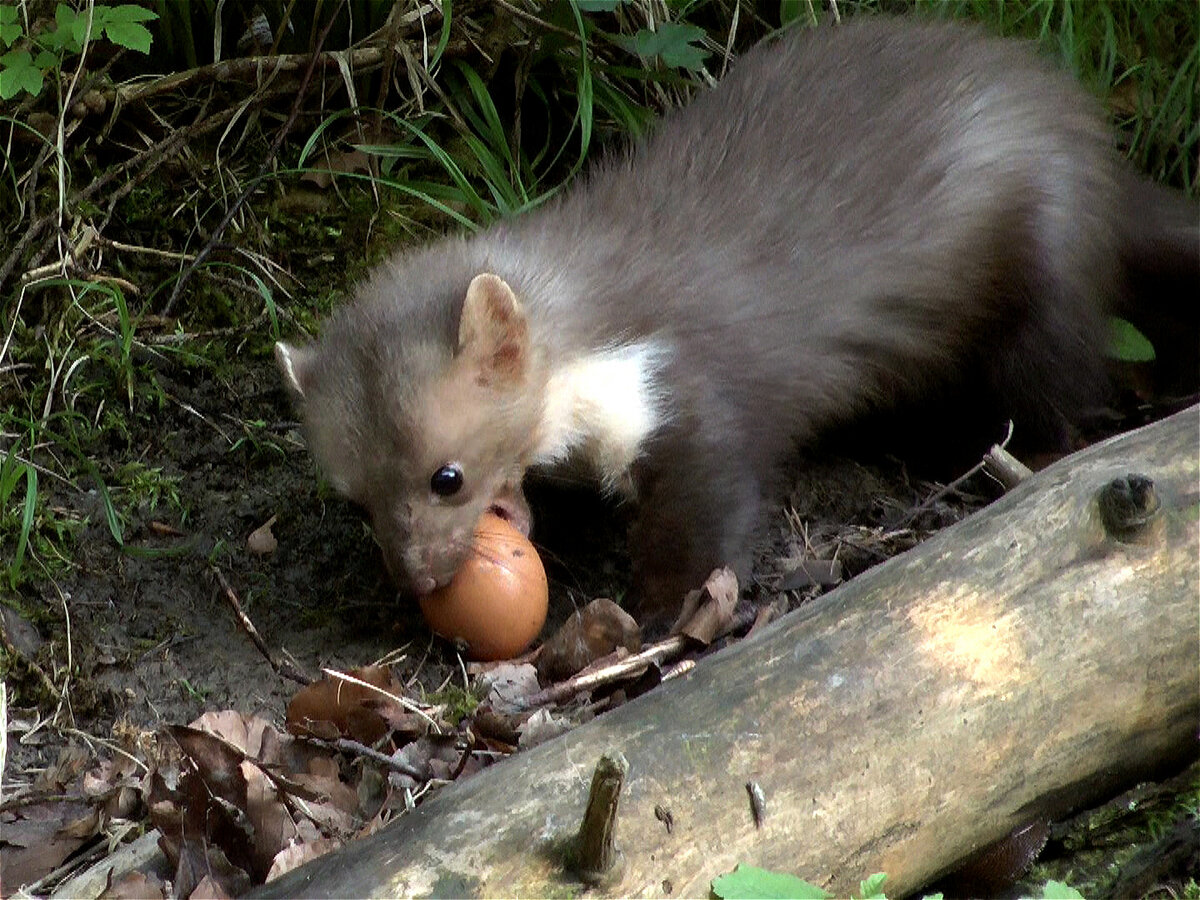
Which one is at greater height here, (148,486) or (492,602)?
(492,602)

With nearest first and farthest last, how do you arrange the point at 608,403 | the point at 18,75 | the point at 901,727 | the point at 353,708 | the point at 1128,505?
the point at 901,727, the point at 1128,505, the point at 353,708, the point at 608,403, the point at 18,75

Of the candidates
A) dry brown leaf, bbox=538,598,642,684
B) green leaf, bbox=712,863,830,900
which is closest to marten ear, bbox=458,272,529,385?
dry brown leaf, bbox=538,598,642,684

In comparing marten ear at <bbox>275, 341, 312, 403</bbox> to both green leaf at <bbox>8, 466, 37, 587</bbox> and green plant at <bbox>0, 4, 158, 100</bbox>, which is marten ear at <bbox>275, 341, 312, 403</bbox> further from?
green plant at <bbox>0, 4, 158, 100</bbox>

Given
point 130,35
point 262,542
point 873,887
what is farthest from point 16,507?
point 873,887

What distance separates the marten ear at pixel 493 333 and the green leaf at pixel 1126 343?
2302 millimetres

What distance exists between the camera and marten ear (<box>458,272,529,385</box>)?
4.37m

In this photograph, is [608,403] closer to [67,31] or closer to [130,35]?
[130,35]

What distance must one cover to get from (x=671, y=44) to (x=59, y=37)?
6.92ft

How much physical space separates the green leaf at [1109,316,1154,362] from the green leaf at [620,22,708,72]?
5.87 feet

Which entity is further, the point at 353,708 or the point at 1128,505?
the point at 353,708

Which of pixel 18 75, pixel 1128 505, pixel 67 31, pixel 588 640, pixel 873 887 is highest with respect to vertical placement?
pixel 67 31

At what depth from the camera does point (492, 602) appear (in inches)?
170

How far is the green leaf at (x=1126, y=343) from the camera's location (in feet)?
18.1

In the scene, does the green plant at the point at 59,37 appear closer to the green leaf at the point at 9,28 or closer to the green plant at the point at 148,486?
the green leaf at the point at 9,28
